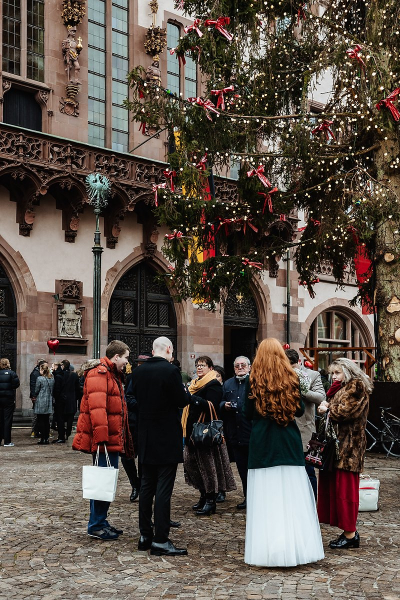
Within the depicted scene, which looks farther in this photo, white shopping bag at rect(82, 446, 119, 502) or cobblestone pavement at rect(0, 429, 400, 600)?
white shopping bag at rect(82, 446, 119, 502)

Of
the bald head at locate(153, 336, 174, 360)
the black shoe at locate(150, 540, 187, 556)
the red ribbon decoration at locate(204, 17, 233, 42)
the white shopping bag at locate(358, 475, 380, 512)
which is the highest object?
the red ribbon decoration at locate(204, 17, 233, 42)

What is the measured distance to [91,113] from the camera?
23.7m

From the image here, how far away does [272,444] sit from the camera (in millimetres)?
6777

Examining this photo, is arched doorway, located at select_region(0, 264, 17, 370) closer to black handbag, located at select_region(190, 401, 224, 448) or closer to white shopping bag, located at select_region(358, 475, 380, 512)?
black handbag, located at select_region(190, 401, 224, 448)

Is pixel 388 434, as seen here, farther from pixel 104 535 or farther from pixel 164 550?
pixel 164 550

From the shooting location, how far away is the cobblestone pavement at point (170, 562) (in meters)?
6.03

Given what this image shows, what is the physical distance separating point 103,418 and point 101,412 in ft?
0.20

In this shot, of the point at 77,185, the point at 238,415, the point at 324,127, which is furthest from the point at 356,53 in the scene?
the point at 77,185

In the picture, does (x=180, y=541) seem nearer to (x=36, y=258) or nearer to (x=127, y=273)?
(x=36, y=258)

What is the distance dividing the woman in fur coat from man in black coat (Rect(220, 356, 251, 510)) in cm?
183

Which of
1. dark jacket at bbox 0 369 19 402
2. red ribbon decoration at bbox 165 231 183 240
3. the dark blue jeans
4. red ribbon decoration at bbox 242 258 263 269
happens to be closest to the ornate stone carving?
dark jacket at bbox 0 369 19 402

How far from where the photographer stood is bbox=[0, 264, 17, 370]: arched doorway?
842 inches

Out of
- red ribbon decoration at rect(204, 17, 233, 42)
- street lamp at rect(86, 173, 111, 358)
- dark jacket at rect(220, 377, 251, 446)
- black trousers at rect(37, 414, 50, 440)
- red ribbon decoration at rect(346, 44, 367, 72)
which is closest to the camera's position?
dark jacket at rect(220, 377, 251, 446)

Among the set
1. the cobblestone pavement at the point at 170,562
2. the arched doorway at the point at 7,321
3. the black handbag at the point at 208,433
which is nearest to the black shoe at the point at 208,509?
the cobblestone pavement at the point at 170,562
